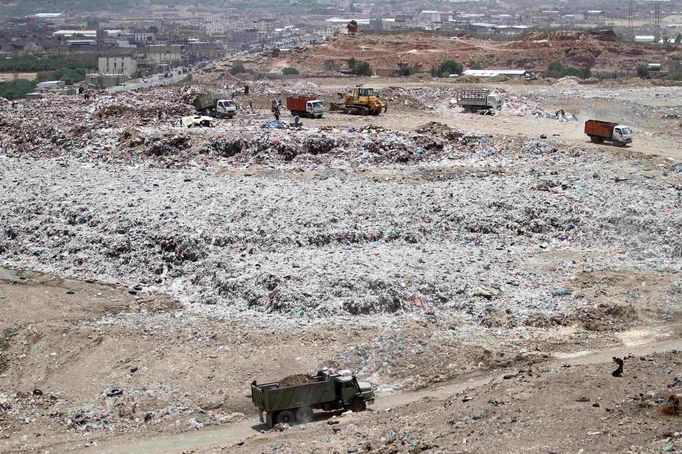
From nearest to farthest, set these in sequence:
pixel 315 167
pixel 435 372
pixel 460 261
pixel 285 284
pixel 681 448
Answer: pixel 681 448 → pixel 435 372 → pixel 285 284 → pixel 460 261 → pixel 315 167

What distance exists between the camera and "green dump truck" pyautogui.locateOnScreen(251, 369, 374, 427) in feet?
57.0

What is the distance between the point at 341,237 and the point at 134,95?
66.0ft

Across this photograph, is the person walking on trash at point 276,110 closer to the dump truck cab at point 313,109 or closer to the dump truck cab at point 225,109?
the dump truck cab at point 313,109

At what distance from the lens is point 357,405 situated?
17.8m

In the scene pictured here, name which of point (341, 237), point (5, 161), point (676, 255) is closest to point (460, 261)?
point (341, 237)

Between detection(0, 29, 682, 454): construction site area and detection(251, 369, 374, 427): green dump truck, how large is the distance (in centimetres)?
5

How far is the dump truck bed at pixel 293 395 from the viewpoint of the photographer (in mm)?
17297

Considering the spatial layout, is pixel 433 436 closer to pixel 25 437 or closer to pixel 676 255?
pixel 25 437

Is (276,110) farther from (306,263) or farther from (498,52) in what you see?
(498,52)

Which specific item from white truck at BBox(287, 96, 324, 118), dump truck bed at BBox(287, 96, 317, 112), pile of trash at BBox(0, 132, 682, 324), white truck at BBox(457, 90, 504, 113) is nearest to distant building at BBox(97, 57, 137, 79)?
dump truck bed at BBox(287, 96, 317, 112)

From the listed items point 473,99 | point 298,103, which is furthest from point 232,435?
point 473,99

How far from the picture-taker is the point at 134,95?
4353 cm

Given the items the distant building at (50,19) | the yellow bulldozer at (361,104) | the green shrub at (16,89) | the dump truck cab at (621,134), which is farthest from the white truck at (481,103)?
the distant building at (50,19)

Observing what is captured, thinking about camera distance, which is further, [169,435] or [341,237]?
[341,237]
